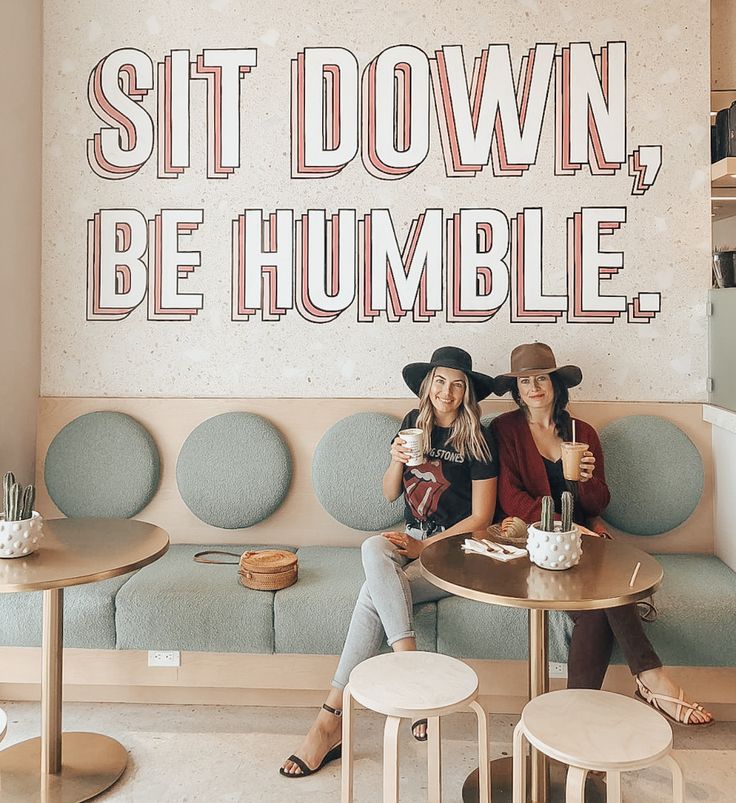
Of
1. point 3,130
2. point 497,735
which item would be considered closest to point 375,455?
point 497,735

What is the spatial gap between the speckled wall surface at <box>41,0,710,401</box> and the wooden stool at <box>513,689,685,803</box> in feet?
5.32

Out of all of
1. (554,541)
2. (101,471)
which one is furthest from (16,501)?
(554,541)

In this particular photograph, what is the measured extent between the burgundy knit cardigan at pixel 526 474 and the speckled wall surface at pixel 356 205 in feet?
1.31

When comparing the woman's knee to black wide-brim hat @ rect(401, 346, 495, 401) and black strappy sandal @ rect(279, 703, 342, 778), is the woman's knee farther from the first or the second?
black wide-brim hat @ rect(401, 346, 495, 401)

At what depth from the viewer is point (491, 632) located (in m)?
2.52

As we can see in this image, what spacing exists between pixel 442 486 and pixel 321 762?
98cm

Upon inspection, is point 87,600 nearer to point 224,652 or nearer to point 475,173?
point 224,652

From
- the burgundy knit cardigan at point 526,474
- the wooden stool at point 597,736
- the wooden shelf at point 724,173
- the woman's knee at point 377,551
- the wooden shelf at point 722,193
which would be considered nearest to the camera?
the wooden stool at point 597,736

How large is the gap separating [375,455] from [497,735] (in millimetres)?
1105

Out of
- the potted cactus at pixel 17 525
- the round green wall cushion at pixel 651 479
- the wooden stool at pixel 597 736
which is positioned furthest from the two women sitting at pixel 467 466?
the potted cactus at pixel 17 525

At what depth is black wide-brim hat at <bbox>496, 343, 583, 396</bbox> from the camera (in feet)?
9.32

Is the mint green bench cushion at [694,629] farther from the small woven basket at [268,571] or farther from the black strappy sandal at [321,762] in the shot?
Answer: the small woven basket at [268,571]

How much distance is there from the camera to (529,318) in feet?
10.7

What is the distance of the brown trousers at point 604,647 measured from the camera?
2361 millimetres
